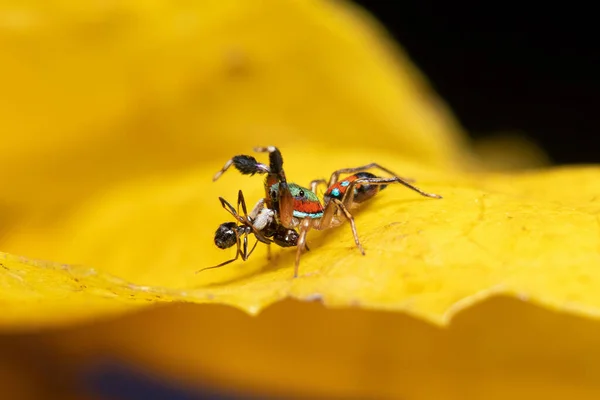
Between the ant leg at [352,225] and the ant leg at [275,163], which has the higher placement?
the ant leg at [275,163]

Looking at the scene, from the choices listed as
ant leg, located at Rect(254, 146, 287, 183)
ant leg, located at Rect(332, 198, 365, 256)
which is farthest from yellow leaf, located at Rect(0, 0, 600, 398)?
ant leg, located at Rect(254, 146, 287, 183)

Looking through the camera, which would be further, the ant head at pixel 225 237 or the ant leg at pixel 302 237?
the ant head at pixel 225 237

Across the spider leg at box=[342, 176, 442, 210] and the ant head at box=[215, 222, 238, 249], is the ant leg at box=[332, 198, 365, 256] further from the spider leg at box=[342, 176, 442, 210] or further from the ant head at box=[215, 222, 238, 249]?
the ant head at box=[215, 222, 238, 249]

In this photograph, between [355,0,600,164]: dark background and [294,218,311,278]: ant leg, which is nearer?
[294,218,311,278]: ant leg

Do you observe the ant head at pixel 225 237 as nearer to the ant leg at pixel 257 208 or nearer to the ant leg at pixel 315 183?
the ant leg at pixel 257 208

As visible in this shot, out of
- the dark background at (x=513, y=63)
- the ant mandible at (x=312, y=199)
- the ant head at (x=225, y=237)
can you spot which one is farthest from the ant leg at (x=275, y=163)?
the dark background at (x=513, y=63)

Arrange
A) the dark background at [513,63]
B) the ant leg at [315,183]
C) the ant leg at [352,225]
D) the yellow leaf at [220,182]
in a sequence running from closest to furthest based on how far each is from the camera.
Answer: the ant leg at [352,225] < the yellow leaf at [220,182] < the ant leg at [315,183] < the dark background at [513,63]

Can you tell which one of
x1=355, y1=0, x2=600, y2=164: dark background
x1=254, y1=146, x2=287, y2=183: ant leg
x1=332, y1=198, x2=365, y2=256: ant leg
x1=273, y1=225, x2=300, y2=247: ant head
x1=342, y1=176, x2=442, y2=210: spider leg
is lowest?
x1=355, y1=0, x2=600, y2=164: dark background

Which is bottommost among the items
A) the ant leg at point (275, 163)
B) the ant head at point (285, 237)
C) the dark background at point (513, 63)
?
the dark background at point (513, 63)

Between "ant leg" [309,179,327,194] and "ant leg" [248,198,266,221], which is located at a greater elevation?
"ant leg" [248,198,266,221]
